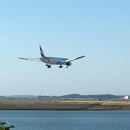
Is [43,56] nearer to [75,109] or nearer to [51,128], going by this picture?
[51,128]

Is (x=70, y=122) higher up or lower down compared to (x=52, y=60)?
lower down

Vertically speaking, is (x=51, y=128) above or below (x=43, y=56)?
below

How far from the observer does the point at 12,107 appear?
135 metres

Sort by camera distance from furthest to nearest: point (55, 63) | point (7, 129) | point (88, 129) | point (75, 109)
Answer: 1. point (75, 109)
2. point (55, 63)
3. point (88, 129)
4. point (7, 129)

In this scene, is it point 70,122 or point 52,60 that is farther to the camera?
point 70,122

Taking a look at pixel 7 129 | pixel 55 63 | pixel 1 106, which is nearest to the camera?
pixel 7 129

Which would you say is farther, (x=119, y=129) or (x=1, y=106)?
(x=1, y=106)

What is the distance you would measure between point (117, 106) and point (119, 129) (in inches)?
2764

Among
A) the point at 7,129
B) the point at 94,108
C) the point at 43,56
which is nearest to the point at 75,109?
the point at 94,108

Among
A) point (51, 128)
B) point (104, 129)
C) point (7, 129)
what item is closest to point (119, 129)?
point (104, 129)

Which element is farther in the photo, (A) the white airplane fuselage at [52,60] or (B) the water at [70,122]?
(A) the white airplane fuselage at [52,60]

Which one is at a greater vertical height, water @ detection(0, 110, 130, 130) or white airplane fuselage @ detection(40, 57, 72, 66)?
white airplane fuselage @ detection(40, 57, 72, 66)

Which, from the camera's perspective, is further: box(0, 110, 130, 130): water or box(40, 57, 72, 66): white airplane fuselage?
box(40, 57, 72, 66): white airplane fuselage

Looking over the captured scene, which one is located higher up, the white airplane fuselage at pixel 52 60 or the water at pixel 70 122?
the white airplane fuselage at pixel 52 60
